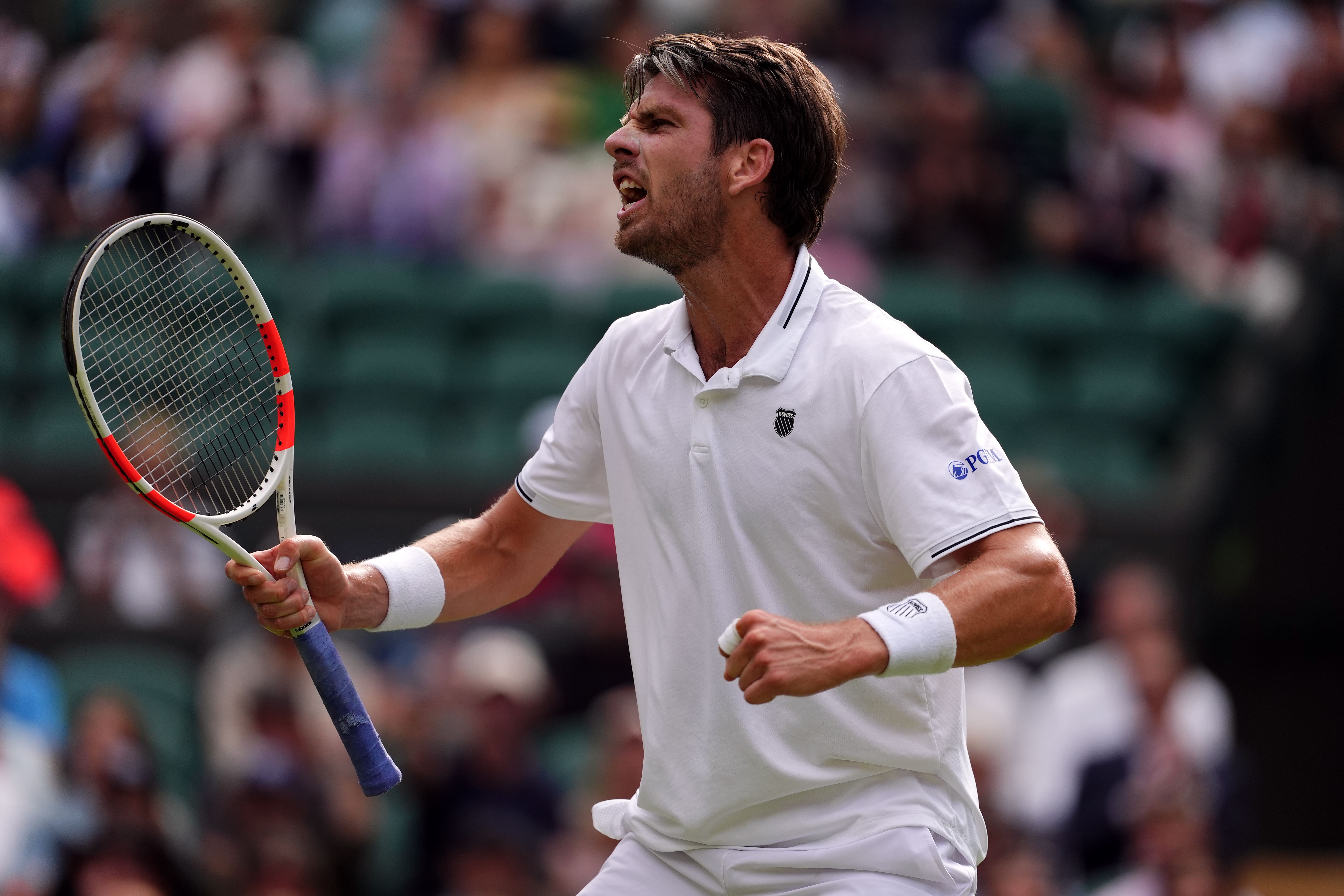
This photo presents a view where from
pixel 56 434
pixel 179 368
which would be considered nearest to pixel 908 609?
pixel 179 368

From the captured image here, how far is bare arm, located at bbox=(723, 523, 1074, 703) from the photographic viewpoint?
2656 millimetres

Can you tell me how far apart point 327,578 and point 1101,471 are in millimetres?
5715

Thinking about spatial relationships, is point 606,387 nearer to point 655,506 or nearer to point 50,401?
point 655,506

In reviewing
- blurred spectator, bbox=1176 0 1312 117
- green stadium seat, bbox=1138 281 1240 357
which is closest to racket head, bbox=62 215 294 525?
green stadium seat, bbox=1138 281 1240 357

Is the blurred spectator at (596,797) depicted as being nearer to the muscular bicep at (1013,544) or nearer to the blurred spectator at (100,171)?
the muscular bicep at (1013,544)

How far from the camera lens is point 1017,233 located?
371 inches

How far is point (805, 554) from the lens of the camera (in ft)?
→ 10.1

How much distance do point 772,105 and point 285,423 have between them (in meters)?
1.17

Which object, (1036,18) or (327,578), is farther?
(1036,18)

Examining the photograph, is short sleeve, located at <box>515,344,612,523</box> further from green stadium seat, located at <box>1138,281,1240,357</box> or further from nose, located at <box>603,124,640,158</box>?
green stadium seat, located at <box>1138,281,1240,357</box>

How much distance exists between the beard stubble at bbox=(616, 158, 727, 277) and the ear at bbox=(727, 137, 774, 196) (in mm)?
28

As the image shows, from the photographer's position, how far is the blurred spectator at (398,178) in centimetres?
942

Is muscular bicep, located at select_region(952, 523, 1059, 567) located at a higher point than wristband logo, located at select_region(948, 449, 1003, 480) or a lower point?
lower

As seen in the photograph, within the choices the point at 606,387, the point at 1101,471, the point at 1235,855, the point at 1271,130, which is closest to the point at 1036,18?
the point at 1271,130
